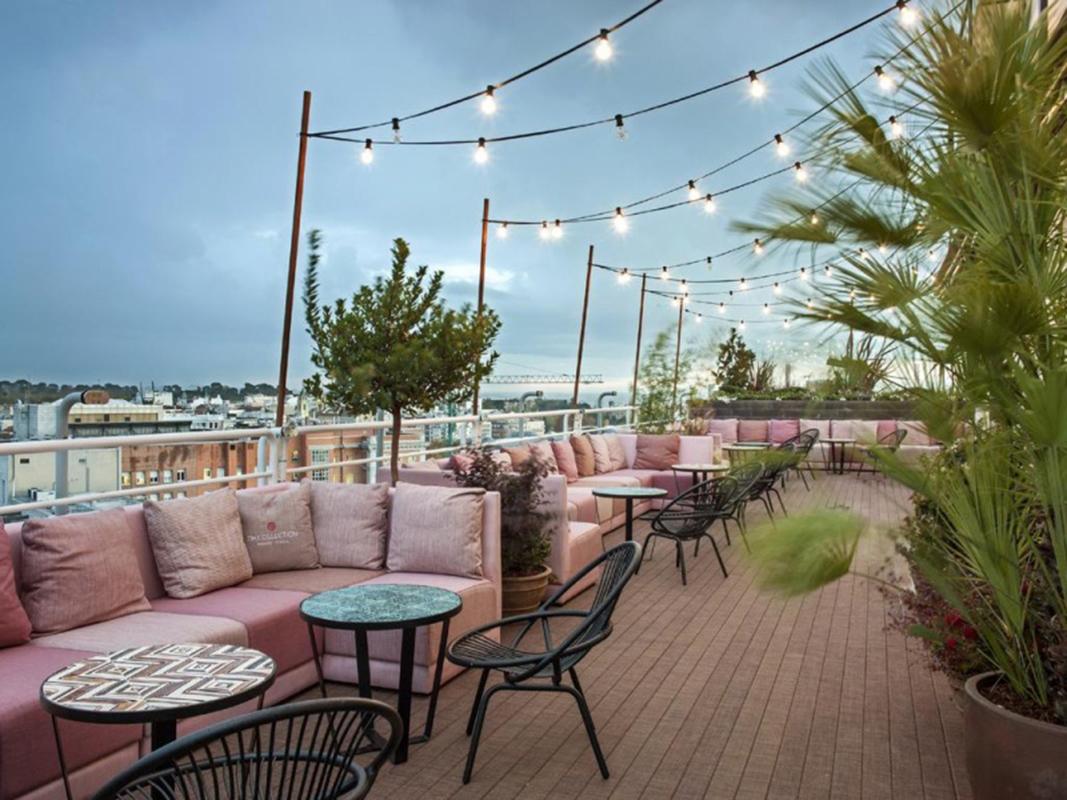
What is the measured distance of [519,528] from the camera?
15.4 ft

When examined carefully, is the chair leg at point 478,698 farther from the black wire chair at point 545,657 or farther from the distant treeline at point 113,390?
the distant treeline at point 113,390

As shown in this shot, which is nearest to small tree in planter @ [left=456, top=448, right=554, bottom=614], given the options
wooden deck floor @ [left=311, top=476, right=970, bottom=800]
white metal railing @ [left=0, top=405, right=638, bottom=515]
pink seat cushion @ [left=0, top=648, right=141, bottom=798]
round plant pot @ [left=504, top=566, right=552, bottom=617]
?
round plant pot @ [left=504, top=566, right=552, bottom=617]

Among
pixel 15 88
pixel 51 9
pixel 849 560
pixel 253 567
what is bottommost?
pixel 253 567

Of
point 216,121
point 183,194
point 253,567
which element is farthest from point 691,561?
point 183,194

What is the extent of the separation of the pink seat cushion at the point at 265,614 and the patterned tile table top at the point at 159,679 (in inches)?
33.5

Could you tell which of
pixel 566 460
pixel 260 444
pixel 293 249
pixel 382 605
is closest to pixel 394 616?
pixel 382 605

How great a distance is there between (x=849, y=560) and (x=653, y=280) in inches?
528

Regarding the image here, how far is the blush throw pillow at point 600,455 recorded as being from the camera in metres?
8.78

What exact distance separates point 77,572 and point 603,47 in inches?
167

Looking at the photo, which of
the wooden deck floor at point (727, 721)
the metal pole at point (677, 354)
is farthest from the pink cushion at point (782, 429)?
the wooden deck floor at point (727, 721)

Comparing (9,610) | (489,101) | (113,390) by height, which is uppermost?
(489,101)

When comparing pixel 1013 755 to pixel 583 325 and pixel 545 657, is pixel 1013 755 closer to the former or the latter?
pixel 545 657

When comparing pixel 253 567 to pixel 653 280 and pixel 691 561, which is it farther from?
pixel 653 280

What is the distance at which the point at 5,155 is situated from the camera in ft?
30.4
